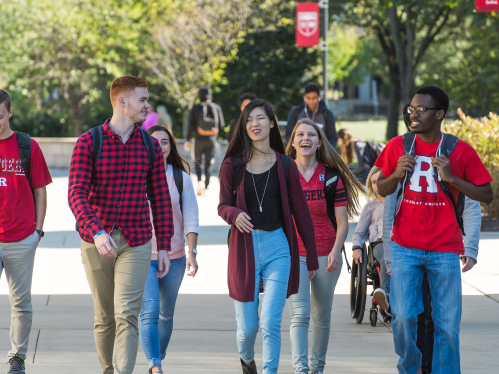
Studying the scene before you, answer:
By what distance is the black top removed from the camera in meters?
4.29

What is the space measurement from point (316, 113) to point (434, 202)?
220 inches

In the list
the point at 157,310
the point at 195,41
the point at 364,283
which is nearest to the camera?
the point at 157,310

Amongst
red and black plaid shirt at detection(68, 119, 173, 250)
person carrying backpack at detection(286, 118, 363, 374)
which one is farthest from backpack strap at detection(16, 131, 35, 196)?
person carrying backpack at detection(286, 118, 363, 374)

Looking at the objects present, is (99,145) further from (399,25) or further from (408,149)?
(399,25)

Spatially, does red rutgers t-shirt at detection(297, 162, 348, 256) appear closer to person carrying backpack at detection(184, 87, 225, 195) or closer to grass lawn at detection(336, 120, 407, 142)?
person carrying backpack at detection(184, 87, 225, 195)

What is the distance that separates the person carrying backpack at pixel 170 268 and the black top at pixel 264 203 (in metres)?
0.60

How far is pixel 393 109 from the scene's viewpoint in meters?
30.4

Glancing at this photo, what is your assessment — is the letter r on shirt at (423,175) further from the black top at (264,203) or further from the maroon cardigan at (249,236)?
the black top at (264,203)

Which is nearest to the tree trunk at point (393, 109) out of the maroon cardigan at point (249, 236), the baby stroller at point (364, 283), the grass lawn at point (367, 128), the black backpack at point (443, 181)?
the grass lawn at point (367, 128)

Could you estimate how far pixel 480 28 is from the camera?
99.6 feet

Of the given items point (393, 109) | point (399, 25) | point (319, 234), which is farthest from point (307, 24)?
point (319, 234)

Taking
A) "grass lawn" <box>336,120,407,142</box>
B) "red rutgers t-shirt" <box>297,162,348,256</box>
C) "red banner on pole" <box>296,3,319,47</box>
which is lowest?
"grass lawn" <box>336,120,407,142</box>

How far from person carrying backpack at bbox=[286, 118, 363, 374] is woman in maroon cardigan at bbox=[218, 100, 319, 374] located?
0.29 meters

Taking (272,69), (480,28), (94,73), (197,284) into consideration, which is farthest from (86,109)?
(197,284)
